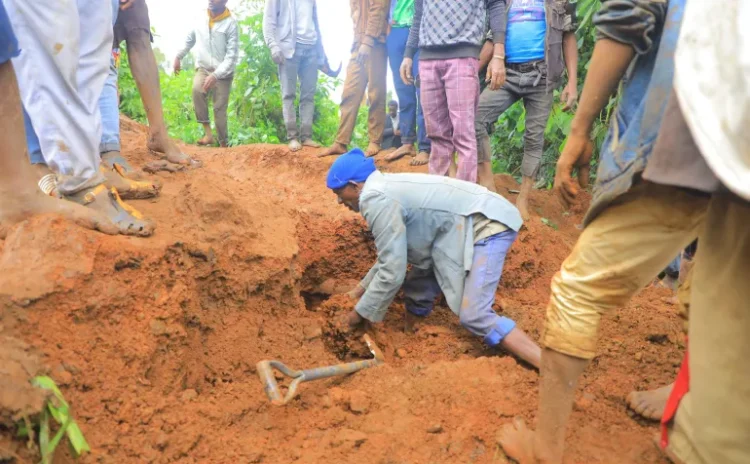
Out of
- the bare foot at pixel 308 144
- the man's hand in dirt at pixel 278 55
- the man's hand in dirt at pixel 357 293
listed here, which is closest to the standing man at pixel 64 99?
the man's hand in dirt at pixel 357 293

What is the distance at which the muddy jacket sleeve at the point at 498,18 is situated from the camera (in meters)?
4.07

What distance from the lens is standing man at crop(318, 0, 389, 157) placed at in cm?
524

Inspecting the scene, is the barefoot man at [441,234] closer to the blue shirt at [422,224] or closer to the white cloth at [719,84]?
the blue shirt at [422,224]

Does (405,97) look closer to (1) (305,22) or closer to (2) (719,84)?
(1) (305,22)

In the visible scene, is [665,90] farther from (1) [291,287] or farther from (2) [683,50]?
(1) [291,287]

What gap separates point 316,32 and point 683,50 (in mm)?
5705

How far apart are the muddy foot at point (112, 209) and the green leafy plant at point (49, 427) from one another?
81 centimetres

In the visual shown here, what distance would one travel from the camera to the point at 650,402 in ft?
6.77

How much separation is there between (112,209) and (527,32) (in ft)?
10.8

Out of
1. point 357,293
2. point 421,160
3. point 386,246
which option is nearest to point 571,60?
point 421,160

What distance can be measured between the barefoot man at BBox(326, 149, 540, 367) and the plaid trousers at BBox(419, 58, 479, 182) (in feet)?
3.36

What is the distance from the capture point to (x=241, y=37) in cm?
827

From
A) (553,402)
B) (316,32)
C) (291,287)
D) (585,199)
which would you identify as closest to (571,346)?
(553,402)

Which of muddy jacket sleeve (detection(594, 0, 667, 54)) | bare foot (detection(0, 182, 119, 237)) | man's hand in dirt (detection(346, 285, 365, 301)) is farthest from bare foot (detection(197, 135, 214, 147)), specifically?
muddy jacket sleeve (detection(594, 0, 667, 54))
